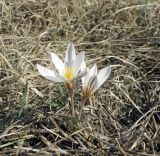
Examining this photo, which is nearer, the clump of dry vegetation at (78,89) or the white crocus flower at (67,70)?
the white crocus flower at (67,70)

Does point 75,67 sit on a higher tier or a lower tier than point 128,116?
higher

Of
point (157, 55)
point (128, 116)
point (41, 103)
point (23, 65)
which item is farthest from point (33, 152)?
point (157, 55)

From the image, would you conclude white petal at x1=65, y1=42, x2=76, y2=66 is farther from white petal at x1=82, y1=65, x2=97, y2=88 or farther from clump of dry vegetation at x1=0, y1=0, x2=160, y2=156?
clump of dry vegetation at x1=0, y1=0, x2=160, y2=156

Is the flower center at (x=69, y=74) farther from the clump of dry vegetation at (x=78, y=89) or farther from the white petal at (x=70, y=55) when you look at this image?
the clump of dry vegetation at (x=78, y=89)

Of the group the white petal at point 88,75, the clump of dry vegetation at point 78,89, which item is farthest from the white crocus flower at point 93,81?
the clump of dry vegetation at point 78,89

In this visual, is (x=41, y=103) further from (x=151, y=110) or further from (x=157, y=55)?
(x=157, y=55)

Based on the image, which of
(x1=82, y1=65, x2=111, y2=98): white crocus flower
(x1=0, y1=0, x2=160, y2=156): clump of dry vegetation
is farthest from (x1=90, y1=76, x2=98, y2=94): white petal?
(x1=0, y1=0, x2=160, y2=156): clump of dry vegetation
